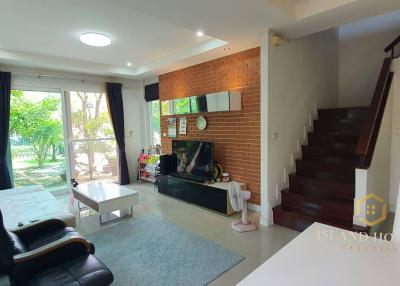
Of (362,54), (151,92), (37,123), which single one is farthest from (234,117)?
(37,123)

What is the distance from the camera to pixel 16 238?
2.04m

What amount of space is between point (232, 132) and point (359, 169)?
2036mm

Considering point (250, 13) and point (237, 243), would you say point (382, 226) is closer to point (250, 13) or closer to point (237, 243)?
point (237, 243)

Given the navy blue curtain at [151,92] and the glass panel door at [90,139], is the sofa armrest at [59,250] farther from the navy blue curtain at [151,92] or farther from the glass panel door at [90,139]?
the navy blue curtain at [151,92]

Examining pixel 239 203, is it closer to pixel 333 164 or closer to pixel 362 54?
pixel 333 164

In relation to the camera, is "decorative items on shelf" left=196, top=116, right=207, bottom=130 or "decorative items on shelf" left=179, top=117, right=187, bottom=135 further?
"decorative items on shelf" left=179, top=117, right=187, bottom=135

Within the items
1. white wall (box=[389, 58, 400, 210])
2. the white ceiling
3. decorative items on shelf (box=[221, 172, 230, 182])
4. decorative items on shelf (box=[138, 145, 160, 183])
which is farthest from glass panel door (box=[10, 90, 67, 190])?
white wall (box=[389, 58, 400, 210])

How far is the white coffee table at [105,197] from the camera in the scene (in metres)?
3.27

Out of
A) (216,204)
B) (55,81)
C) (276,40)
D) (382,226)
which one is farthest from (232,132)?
(55,81)

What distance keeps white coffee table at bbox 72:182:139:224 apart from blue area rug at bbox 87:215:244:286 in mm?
294

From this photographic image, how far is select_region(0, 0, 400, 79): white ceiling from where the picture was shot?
2.41 meters

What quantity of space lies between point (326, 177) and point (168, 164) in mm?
2805

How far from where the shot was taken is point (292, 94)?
3.58 m

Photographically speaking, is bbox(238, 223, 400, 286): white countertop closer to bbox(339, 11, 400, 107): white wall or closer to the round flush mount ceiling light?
the round flush mount ceiling light
